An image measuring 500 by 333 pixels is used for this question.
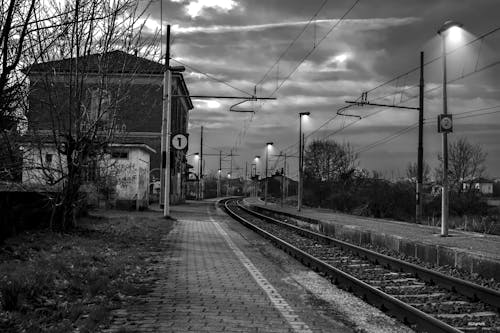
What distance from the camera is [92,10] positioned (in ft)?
26.8

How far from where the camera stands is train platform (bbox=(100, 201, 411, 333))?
21.5ft

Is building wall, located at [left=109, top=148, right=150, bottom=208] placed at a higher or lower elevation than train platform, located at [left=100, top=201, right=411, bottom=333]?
higher

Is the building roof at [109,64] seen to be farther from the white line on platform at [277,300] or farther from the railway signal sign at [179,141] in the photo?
the railway signal sign at [179,141]

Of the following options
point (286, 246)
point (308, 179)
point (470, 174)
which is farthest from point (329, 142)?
point (286, 246)

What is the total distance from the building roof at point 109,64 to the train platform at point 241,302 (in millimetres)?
5209

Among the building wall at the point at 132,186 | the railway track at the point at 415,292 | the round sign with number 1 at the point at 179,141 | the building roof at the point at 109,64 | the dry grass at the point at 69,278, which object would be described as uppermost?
the building roof at the point at 109,64

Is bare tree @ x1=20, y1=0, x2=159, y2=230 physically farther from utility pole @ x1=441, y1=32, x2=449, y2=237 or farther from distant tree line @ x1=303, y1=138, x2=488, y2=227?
distant tree line @ x1=303, y1=138, x2=488, y2=227

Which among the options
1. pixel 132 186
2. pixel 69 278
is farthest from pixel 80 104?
pixel 132 186

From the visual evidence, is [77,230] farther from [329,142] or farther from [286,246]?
[329,142]

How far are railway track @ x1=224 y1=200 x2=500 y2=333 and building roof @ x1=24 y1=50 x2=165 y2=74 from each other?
22.0 feet

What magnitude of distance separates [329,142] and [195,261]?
68.8m

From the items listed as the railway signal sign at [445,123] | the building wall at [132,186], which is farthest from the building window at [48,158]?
the building wall at [132,186]

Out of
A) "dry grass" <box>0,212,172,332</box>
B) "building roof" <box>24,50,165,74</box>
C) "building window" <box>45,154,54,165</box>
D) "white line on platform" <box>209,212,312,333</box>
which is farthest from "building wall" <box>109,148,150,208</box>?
"white line on platform" <box>209,212,312,333</box>

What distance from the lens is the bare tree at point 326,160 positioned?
247 feet
